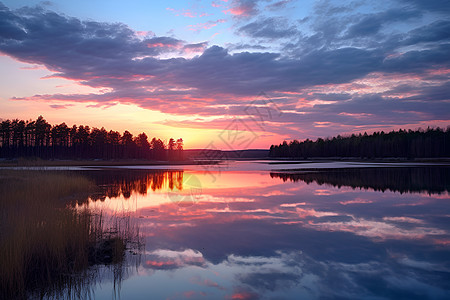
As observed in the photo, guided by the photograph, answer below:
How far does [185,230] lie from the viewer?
1127 centimetres

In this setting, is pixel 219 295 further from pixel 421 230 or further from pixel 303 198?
pixel 303 198

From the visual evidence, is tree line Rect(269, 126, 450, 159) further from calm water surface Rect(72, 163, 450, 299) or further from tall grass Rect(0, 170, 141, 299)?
tall grass Rect(0, 170, 141, 299)

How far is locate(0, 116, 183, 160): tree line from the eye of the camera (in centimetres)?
9481

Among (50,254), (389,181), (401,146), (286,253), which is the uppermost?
(401,146)

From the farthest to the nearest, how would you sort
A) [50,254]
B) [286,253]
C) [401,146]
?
[401,146], [286,253], [50,254]

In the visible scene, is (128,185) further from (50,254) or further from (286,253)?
(286,253)

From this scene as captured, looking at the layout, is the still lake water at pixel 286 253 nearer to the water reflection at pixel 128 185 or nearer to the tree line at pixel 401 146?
the water reflection at pixel 128 185

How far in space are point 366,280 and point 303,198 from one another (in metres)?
12.2

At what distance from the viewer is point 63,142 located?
355 ft

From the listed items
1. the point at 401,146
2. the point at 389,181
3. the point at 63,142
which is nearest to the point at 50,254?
the point at 389,181

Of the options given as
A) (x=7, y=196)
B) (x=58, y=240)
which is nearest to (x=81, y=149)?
(x=7, y=196)

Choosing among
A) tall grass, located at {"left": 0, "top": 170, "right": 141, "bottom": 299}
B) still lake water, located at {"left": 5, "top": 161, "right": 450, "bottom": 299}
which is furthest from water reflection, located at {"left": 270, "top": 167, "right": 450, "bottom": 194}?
tall grass, located at {"left": 0, "top": 170, "right": 141, "bottom": 299}

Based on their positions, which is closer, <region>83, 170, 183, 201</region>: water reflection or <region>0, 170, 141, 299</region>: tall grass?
<region>0, 170, 141, 299</region>: tall grass

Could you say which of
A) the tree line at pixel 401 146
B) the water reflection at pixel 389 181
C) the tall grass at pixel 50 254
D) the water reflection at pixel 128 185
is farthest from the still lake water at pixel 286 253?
the tree line at pixel 401 146
